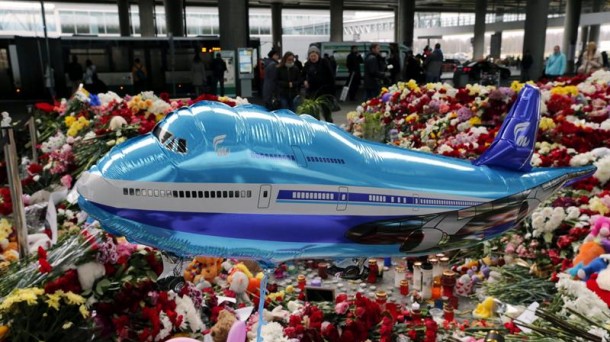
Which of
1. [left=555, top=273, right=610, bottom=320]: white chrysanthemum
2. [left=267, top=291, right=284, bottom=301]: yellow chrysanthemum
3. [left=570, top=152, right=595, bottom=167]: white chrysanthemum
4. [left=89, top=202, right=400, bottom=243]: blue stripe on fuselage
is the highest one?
[left=89, top=202, right=400, bottom=243]: blue stripe on fuselage

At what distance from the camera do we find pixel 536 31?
2159 cm

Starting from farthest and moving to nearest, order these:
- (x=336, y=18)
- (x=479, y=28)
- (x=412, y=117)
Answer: (x=479, y=28) → (x=336, y=18) → (x=412, y=117)

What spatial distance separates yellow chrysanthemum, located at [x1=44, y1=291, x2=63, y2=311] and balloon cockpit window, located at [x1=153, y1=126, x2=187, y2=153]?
33.0 inches

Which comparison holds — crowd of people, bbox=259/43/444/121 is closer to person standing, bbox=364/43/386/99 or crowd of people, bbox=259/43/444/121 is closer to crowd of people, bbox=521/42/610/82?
person standing, bbox=364/43/386/99

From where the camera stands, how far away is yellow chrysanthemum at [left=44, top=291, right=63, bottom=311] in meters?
1.93

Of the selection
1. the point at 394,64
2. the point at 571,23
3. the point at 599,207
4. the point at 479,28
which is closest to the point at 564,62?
the point at 394,64

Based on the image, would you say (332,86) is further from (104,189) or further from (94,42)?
(104,189)

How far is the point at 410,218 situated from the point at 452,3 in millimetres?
42450

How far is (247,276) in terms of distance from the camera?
2980mm

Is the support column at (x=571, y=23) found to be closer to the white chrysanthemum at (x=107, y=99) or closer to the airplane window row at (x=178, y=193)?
the white chrysanthemum at (x=107, y=99)

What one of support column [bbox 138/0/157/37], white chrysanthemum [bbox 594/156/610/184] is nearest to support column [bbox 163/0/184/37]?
support column [bbox 138/0/157/37]

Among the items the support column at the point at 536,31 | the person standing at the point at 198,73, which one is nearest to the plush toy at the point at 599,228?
the person standing at the point at 198,73

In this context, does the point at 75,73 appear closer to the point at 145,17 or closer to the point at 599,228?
the point at 599,228

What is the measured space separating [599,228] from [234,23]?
45.1 ft
